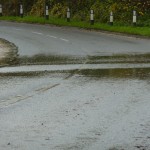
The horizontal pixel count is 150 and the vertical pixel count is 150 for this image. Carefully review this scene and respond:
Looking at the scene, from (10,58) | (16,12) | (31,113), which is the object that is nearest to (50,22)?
(16,12)

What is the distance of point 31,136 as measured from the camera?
8.05 meters

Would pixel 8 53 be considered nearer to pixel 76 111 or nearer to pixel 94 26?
pixel 76 111

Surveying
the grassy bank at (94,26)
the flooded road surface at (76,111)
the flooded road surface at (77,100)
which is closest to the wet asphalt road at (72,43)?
the flooded road surface at (77,100)

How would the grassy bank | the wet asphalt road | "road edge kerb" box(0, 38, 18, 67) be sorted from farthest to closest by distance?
the grassy bank
the wet asphalt road
"road edge kerb" box(0, 38, 18, 67)

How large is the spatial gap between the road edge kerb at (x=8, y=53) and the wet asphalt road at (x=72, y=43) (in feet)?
1.03

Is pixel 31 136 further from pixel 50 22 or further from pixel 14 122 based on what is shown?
pixel 50 22

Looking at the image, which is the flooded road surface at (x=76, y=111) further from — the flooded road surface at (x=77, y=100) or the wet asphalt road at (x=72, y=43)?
the wet asphalt road at (x=72, y=43)

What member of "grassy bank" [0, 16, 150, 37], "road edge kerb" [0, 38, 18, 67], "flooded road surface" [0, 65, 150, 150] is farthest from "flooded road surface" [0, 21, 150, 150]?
"grassy bank" [0, 16, 150, 37]

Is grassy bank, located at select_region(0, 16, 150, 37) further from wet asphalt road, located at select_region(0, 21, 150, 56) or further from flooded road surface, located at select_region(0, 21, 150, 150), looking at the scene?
flooded road surface, located at select_region(0, 21, 150, 150)

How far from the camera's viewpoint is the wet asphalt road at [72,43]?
22.5 metres

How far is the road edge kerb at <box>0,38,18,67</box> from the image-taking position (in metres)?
19.3

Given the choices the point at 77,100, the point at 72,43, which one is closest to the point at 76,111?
the point at 77,100

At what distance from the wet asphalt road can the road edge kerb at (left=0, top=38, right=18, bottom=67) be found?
1.03 ft

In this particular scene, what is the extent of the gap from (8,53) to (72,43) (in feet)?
15.3
